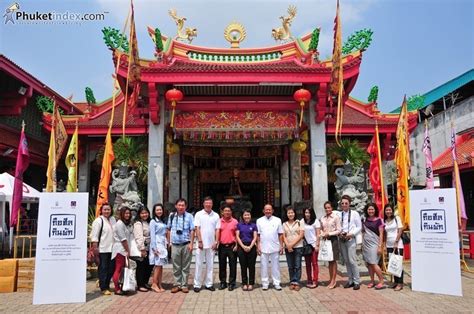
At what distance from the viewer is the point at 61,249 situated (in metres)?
5.78

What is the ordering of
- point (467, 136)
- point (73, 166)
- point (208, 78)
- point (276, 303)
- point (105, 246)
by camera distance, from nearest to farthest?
point (276, 303) < point (105, 246) < point (73, 166) < point (208, 78) < point (467, 136)

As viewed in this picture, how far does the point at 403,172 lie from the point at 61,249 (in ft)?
23.0

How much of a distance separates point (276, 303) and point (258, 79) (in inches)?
234

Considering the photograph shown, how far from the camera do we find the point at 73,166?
29.7 ft

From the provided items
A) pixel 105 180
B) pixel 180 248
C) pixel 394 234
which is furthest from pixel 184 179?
pixel 394 234

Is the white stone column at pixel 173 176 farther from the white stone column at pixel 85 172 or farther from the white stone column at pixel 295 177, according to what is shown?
the white stone column at pixel 295 177

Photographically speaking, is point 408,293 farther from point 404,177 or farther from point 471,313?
point 404,177

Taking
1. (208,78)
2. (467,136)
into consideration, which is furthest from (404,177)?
(467,136)

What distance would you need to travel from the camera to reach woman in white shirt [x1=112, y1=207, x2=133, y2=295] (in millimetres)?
6059

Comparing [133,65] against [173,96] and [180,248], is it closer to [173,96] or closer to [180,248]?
[173,96]

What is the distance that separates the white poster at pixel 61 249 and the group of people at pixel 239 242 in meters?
0.43

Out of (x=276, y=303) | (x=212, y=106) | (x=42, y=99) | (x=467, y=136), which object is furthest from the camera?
(x=467, y=136)

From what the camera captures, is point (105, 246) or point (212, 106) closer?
point (105, 246)

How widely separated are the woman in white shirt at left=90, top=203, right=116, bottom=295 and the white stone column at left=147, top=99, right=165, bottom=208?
3287 mm
